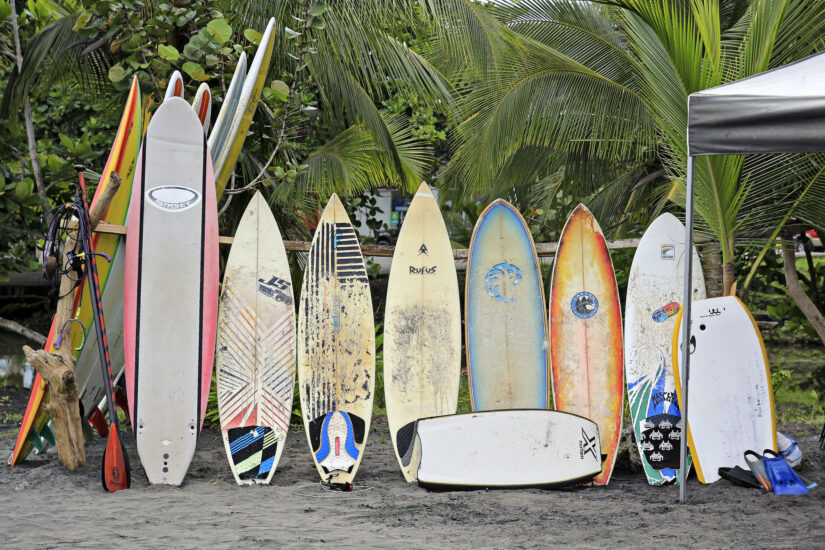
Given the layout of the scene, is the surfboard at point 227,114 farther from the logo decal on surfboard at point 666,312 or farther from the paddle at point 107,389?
the logo decal on surfboard at point 666,312

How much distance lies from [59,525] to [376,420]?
2842mm

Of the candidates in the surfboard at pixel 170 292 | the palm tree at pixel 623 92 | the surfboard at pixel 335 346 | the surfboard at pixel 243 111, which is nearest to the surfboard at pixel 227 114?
the surfboard at pixel 243 111

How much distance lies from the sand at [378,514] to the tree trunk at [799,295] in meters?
1.61

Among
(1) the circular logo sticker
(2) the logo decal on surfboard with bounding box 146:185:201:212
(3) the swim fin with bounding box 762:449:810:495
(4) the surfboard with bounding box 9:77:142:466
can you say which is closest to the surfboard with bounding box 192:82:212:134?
(4) the surfboard with bounding box 9:77:142:466

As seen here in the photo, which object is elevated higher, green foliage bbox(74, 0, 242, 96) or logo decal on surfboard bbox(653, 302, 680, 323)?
green foliage bbox(74, 0, 242, 96)

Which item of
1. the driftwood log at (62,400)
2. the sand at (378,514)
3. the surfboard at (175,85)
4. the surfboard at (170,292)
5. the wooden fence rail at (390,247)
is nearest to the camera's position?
the sand at (378,514)

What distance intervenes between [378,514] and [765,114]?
2131 millimetres

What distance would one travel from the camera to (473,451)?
3.69m

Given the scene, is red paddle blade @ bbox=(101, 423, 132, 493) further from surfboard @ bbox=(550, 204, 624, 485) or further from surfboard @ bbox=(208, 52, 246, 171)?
surfboard @ bbox=(550, 204, 624, 485)

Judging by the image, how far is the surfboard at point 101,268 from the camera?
3980 mm

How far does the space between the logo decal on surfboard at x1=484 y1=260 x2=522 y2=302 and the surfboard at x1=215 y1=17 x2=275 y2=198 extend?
168 centimetres

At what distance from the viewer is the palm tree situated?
13.4ft

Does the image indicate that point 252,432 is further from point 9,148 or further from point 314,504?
point 9,148

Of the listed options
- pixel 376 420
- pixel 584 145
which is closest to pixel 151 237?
pixel 376 420
